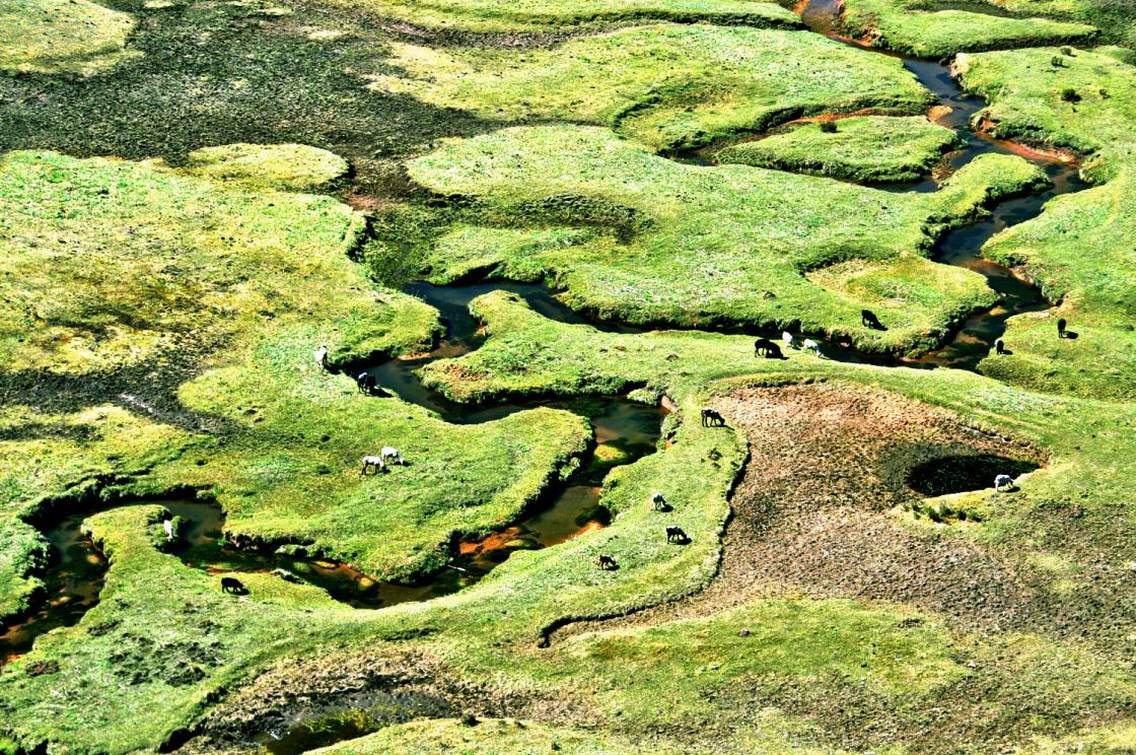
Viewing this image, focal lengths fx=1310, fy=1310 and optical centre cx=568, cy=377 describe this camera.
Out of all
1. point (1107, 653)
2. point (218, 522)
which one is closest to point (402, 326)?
point (218, 522)

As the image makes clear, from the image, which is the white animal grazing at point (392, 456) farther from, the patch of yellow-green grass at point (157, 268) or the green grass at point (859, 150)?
the green grass at point (859, 150)

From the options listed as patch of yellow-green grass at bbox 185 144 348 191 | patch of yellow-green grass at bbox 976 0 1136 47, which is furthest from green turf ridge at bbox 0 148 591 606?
patch of yellow-green grass at bbox 976 0 1136 47

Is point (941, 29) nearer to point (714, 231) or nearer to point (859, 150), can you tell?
point (859, 150)

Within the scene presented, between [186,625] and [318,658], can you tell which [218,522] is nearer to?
[186,625]

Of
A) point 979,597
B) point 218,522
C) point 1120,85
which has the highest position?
point 1120,85

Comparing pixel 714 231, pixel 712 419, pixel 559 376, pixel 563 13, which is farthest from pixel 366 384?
pixel 563 13

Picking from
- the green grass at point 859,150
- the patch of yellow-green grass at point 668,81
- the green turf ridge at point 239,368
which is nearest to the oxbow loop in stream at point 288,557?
the green turf ridge at point 239,368
